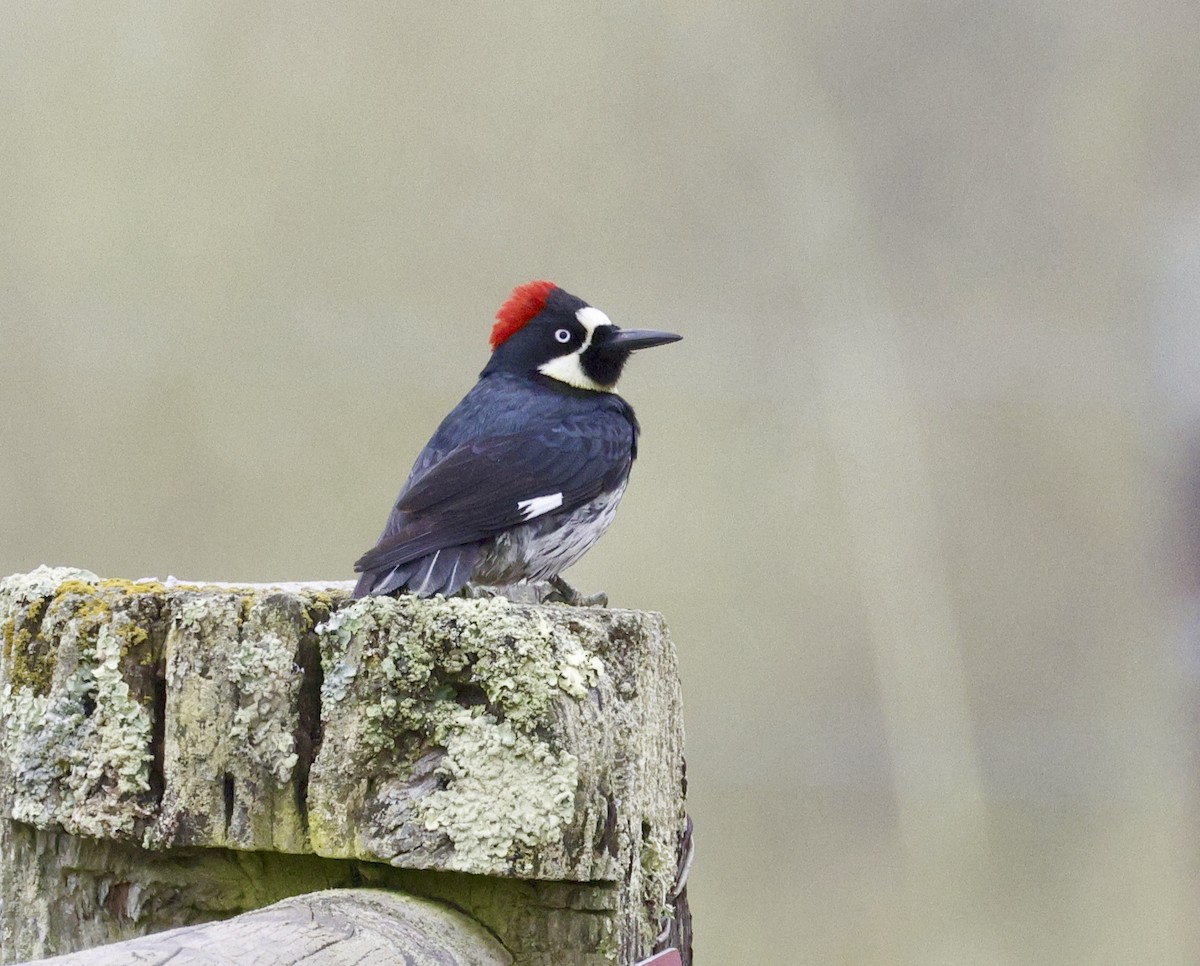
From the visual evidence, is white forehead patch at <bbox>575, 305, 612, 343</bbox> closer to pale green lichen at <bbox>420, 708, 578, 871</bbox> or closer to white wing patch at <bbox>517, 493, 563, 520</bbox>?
white wing patch at <bbox>517, 493, 563, 520</bbox>

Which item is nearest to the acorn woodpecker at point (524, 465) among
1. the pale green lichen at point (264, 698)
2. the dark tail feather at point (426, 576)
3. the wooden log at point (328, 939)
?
the dark tail feather at point (426, 576)

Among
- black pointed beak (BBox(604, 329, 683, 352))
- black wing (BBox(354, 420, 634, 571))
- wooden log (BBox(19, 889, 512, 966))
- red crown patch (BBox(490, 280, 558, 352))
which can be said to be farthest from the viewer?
red crown patch (BBox(490, 280, 558, 352))

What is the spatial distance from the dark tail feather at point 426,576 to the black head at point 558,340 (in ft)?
2.23

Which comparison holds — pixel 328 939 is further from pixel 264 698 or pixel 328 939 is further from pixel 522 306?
pixel 522 306

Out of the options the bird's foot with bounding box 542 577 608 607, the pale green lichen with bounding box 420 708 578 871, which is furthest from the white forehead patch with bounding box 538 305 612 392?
the pale green lichen with bounding box 420 708 578 871

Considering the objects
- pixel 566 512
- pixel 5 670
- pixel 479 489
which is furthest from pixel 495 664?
pixel 566 512

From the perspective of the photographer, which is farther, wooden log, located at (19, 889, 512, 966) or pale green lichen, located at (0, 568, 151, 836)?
pale green lichen, located at (0, 568, 151, 836)

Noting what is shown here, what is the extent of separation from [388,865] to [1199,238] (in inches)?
98.6

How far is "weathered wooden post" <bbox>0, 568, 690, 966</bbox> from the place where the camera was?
1.03 metres

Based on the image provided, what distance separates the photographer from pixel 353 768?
105 cm

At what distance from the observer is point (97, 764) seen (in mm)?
1104

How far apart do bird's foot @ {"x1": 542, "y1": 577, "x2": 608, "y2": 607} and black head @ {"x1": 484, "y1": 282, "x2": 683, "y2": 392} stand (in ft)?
1.30

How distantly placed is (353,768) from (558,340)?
4.02 ft

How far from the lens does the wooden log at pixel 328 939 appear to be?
2.34 feet
